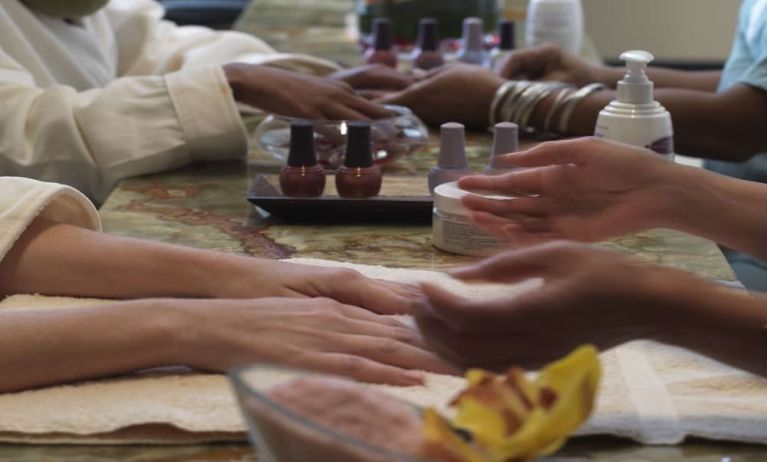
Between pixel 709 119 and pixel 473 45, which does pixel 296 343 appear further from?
pixel 473 45

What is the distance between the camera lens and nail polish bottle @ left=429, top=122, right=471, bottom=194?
1285 millimetres

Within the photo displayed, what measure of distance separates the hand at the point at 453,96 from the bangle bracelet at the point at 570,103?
0.12m

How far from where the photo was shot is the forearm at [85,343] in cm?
81

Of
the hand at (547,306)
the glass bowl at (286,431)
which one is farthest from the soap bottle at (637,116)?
the glass bowl at (286,431)

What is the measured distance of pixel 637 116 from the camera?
4.06 ft

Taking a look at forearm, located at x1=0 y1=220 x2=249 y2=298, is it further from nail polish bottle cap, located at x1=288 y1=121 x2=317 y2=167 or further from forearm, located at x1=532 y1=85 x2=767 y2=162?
forearm, located at x1=532 y1=85 x2=767 y2=162

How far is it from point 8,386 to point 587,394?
455mm

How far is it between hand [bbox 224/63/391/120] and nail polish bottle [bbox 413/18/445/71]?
1.71ft

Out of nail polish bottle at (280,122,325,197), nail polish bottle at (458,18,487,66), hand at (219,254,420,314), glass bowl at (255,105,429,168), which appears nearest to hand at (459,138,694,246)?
hand at (219,254,420,314)

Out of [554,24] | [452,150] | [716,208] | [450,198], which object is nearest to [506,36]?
[554,24]

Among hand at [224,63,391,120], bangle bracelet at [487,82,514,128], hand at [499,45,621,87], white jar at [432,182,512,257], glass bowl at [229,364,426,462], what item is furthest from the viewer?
hand at [499,45,621,87]

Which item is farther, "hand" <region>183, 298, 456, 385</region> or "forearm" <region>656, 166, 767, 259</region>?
"forearm" <region>656, 166, 767, 259</region>

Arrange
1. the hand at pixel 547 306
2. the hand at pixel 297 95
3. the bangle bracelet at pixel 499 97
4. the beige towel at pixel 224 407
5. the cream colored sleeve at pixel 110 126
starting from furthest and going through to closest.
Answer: the bangle bracelet at pixel 499 97 → the hand at pixel 297 95 → the cream colored sleeve at pixel 110 126 → the beige towel at pixel 224 407 → the hand at pixel 547 306

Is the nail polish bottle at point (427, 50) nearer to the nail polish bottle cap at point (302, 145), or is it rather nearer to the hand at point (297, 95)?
the hand at point (297, 95)
